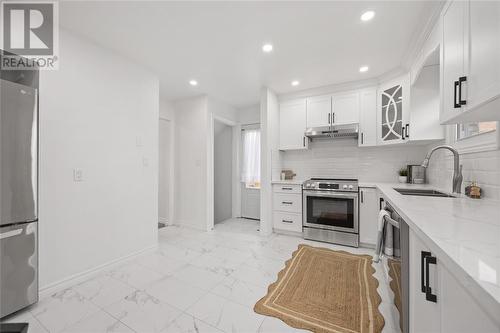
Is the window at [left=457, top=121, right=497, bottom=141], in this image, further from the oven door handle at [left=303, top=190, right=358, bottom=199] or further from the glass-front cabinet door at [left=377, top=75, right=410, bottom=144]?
the oven door handle at [left=303, top=190, right=358, bottom=199]

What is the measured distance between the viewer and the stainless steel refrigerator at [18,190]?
1428mm

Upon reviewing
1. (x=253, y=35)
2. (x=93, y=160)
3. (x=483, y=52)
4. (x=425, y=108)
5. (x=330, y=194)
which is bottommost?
(x=330, y=194)

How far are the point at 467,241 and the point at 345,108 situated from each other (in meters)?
2.90

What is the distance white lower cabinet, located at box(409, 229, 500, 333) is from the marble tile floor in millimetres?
808

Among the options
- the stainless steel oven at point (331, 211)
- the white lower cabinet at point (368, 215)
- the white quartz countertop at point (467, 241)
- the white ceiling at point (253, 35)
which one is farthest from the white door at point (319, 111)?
the white quartz countertop at point (467, 241)

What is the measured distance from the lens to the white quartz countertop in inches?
16.8

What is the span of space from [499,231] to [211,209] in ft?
11.1

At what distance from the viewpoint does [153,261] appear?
95.2 inches

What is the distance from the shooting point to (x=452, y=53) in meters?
1.25

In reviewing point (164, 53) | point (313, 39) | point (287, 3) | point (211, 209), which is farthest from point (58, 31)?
point (211, 209)

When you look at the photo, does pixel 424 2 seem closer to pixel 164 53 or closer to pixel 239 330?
pixel 164 53

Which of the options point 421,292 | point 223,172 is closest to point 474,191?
point 421,292

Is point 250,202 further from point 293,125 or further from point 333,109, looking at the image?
point 333,109

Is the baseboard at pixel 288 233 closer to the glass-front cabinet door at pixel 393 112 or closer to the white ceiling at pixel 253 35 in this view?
Result: the glass-front cabinet door at pixel 393 112
